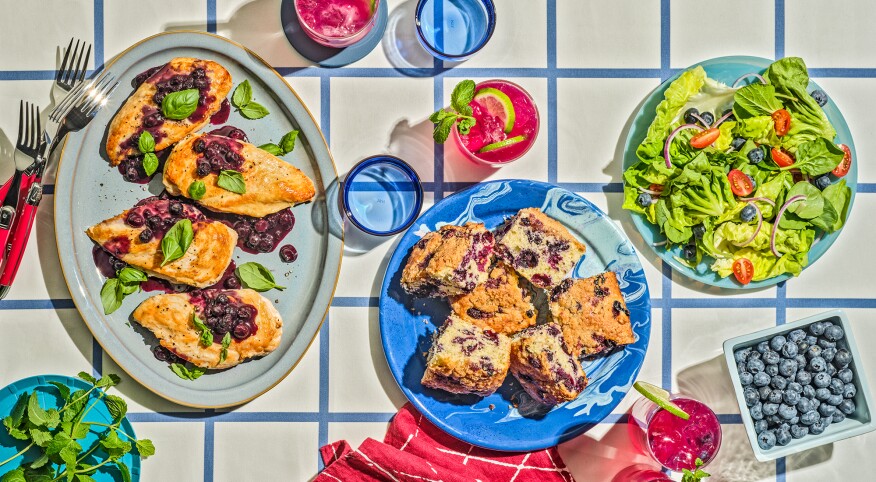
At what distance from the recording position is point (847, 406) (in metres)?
2.42

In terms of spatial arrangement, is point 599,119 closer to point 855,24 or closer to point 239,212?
point 855,24

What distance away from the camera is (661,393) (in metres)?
2.36

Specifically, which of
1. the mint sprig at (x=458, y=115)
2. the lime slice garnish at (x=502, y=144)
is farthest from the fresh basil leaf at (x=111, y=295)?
the lime slice garnish at (x=502, y=144)

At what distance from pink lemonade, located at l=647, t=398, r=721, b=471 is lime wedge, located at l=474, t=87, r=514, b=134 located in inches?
44.8

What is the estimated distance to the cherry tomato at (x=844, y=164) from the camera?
2.49 meters

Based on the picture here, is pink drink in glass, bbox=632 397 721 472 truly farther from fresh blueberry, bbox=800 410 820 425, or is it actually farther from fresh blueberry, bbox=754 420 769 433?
fresh blueberry, bbox=800 410 820 425

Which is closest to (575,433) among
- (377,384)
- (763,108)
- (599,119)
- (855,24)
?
(377,384)

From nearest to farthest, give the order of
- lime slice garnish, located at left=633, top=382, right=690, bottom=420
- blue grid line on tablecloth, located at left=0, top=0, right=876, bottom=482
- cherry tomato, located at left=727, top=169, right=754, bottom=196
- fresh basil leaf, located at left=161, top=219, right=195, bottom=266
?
lime slice garnish, located at left=633, top=382, right=690, bottom=420 → fresh basil leaf, located at left=161, top=219, right=195, bottom=266 → cherry tomato, located at left=727, top=169, right=754, bottom=196 → blue grid line on tablecloth, located at left=0, top=0, right=876, bottom=482

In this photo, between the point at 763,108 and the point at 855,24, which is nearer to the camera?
the point at 763,108

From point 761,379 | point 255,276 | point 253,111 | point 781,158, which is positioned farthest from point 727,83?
point 255,276

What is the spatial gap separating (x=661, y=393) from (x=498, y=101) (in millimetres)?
1137

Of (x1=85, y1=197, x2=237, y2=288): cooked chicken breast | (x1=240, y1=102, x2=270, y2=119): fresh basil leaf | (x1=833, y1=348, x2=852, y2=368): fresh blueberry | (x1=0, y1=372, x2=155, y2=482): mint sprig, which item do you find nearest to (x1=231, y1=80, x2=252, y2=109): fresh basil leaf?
(x1=240, y1=102, x2=270, y2=119): fresh basil leaf

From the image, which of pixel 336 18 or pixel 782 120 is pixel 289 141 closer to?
pixel 336 18

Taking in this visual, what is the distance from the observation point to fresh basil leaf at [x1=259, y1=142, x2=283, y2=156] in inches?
98.0
